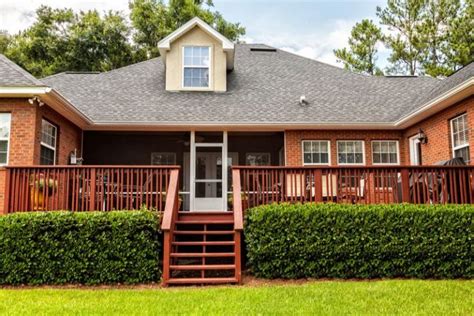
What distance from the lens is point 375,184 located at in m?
8.26

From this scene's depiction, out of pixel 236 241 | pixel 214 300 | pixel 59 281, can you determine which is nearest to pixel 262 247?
pixel 236 241

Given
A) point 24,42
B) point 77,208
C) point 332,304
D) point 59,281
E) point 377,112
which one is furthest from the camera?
point 24,42

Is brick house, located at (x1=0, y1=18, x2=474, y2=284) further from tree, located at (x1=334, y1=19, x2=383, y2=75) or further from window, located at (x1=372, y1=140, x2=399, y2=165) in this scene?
tree, located at (x1=334, y1=19, x2=383, y2=75)

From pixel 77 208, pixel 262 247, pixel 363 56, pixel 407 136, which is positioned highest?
pixel 363 56

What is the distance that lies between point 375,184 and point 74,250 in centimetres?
570

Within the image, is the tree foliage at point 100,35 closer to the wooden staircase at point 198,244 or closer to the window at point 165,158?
the window at point 165,158

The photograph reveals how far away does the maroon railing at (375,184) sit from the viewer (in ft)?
26.8

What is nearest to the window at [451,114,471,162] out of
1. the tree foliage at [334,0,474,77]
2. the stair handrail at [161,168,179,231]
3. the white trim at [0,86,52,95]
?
the stair handrail at [161,168,179,231]

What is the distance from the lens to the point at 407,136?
39.3ft

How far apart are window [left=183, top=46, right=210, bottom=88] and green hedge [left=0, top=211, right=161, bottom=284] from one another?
696cm

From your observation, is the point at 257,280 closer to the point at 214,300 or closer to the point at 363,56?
the point at 214,300

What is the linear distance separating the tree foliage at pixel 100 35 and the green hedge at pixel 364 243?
20528 millimetres

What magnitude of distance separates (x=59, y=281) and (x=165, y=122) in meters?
5.43

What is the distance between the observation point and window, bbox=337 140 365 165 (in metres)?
12.0
